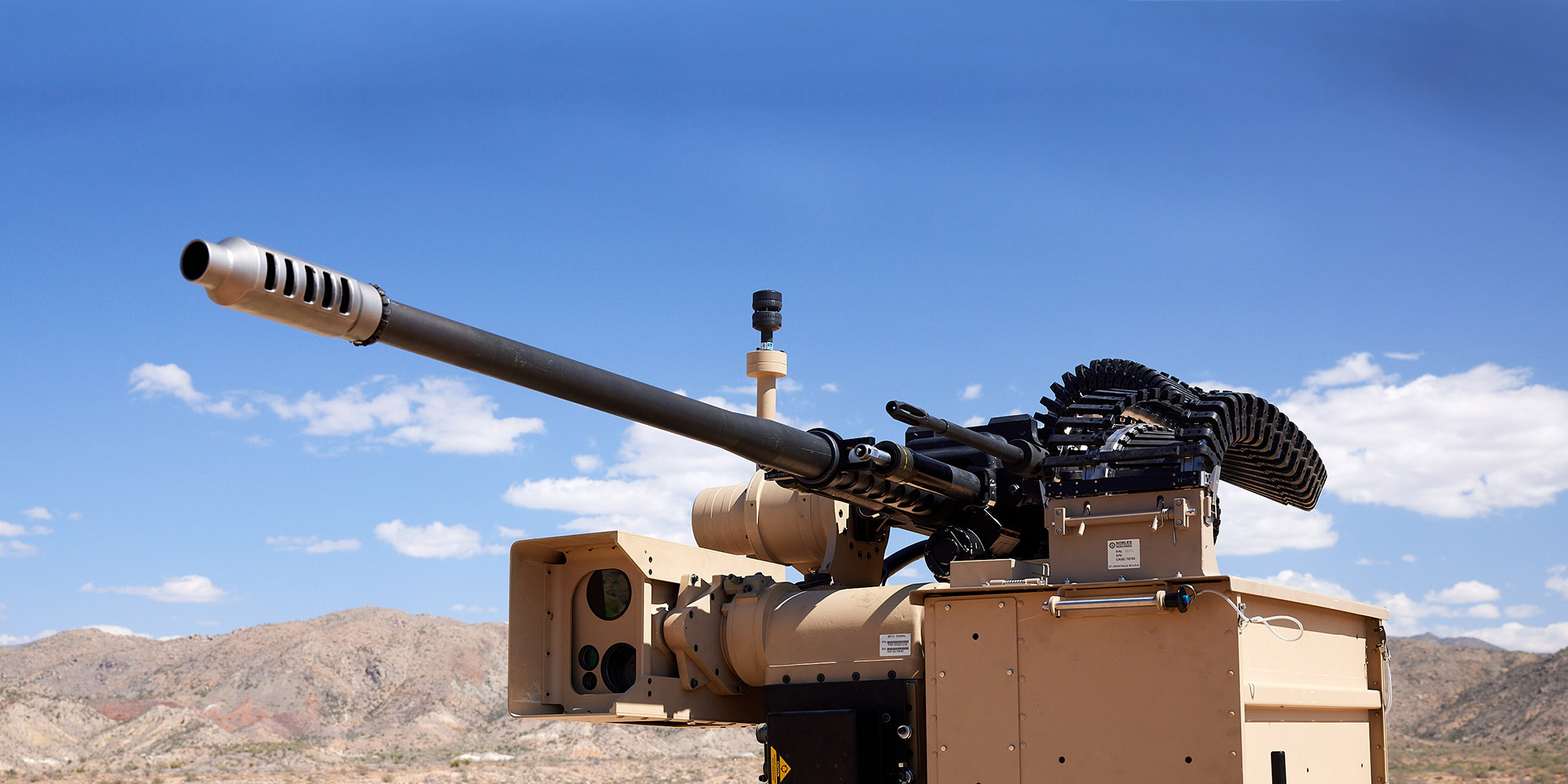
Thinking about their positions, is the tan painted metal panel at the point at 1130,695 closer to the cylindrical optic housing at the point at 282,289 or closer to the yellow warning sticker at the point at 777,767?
the yellow warning sticker at the point at 777,767

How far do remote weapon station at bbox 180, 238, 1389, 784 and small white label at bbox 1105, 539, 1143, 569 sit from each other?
1 cm

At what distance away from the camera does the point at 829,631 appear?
8.15 metres

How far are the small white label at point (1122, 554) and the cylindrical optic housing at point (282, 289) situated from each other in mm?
3985

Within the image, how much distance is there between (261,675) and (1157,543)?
5653 cm

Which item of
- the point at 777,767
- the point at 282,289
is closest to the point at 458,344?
the point at 282,289

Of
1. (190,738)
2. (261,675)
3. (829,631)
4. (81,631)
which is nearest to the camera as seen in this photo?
(829,631)

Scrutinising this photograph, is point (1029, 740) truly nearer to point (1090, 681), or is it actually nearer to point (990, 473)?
point (1090, 681)

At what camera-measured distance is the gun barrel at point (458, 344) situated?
4684 mm

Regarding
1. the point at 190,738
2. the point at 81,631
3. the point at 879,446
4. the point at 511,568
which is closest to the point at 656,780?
the point at 190,738

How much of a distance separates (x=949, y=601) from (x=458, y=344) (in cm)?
312

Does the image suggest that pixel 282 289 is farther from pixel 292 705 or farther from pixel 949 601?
pixel 292 705

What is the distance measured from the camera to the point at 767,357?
10.2 metres

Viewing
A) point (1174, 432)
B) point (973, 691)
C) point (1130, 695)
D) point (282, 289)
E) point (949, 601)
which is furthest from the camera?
point (1174, 432)

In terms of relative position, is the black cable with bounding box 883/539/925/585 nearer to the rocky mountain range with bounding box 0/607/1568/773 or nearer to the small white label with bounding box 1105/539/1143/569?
the small white label with bounding box 1105/539/1143/569
